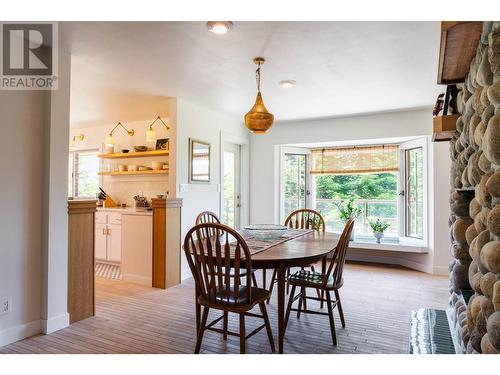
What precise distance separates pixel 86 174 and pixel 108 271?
228cm

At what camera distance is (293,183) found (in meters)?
5.62

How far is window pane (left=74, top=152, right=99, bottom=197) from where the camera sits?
5.98m

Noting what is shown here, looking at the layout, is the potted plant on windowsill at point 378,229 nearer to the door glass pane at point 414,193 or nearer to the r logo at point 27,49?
the door glass pane at point 414,193

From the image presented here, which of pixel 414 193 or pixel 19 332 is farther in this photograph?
pixel 414 193

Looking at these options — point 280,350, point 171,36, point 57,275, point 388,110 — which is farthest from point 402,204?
point 57,275

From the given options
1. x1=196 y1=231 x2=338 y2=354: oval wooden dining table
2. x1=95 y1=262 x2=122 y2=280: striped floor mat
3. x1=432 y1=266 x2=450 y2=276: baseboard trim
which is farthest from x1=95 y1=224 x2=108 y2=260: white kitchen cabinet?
x1=432 y1=266 x2=450 y2=276: baseboard trim

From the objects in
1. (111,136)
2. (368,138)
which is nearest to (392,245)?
(368,138)

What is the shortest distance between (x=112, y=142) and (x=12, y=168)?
2982 millimetres

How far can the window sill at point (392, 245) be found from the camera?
4.57 meters

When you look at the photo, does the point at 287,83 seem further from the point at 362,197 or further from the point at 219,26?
the point at 362,197

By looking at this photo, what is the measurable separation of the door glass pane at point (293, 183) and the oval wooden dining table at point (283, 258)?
2.97 m

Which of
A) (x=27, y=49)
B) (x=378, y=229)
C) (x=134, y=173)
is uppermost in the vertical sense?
(x=27, y=49)

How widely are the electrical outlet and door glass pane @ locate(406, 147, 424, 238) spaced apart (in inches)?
188

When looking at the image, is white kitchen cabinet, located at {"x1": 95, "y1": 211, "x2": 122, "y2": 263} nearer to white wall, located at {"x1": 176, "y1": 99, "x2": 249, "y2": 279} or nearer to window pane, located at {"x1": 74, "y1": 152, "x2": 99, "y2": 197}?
window pane, located at {"x1": 74, "y1": 152, "x2": 99, "y2": 197}
